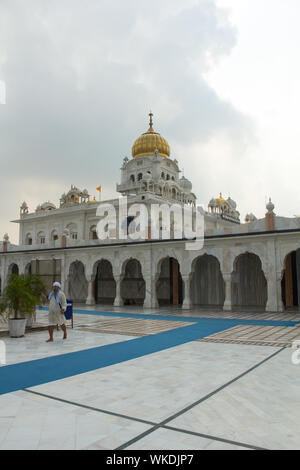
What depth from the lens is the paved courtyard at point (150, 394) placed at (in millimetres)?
3230

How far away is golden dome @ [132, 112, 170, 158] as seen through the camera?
128ft

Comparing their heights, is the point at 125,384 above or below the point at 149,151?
below

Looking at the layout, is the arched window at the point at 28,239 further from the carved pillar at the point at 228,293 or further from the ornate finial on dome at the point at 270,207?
the ornate finial on dome at the point at 270,207

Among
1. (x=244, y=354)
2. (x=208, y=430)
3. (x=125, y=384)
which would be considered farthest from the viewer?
(x=244, y=354)

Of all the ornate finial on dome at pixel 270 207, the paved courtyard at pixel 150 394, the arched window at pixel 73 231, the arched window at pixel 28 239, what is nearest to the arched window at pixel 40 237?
the arched window at pixel 28 239

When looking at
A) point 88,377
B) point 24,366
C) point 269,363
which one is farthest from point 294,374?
point 24,366

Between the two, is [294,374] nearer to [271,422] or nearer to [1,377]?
[271,422]

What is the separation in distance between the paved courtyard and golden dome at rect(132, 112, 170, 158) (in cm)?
3248

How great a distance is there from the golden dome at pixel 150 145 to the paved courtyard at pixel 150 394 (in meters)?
32.5

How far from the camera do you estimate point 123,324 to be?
38.5ft

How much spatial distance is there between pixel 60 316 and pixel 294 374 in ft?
18.1

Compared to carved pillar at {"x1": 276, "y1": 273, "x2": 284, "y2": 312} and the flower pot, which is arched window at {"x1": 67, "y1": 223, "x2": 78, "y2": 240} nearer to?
carved pillar at {"x1": 276, "y1": 273, "x2": 284, "y2": 312}

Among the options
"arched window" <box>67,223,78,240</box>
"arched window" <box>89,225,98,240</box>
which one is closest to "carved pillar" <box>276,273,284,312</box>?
"arched window" <box>89,225,98,240</box>

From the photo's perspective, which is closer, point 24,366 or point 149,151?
point 24,366
